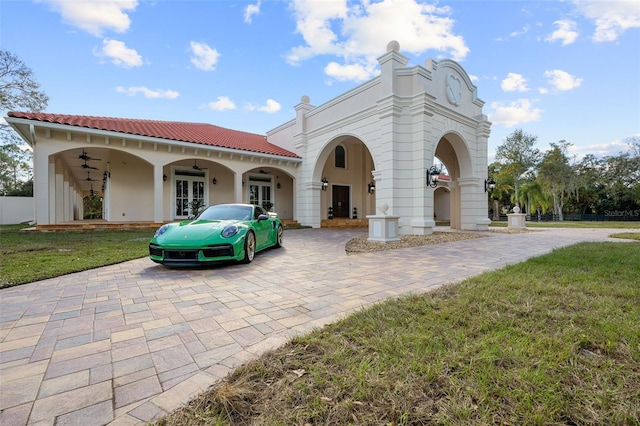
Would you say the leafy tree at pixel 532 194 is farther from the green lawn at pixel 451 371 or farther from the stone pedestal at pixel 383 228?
the green lawn at pixel 451 371

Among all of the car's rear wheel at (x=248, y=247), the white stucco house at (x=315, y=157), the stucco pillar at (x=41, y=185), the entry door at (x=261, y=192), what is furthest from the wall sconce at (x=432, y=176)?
the stucco pillar at (x=41, y=185)

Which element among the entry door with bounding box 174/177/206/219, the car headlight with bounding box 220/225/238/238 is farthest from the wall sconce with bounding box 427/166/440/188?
the entry door with bounding box 174/177/206/219

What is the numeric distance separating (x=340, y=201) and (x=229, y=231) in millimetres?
12471

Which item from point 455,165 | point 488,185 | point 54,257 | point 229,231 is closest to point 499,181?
point 455,165

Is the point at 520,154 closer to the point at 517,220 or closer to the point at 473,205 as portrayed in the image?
the point at 517,220

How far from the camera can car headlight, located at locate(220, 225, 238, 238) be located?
14.7ft

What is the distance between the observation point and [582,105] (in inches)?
504

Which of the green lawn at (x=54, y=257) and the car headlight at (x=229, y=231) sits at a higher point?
the car headlight at (x=229, y=231)

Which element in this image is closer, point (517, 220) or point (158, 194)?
point (158, 194)

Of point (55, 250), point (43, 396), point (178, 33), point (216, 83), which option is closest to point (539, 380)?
point (43, 396)

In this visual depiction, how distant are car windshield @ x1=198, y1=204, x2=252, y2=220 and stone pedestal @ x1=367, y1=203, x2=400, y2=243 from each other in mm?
3608

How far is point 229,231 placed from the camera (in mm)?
4547

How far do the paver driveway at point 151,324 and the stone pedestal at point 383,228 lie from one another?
2.88 meters

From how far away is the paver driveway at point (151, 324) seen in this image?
1405mm
